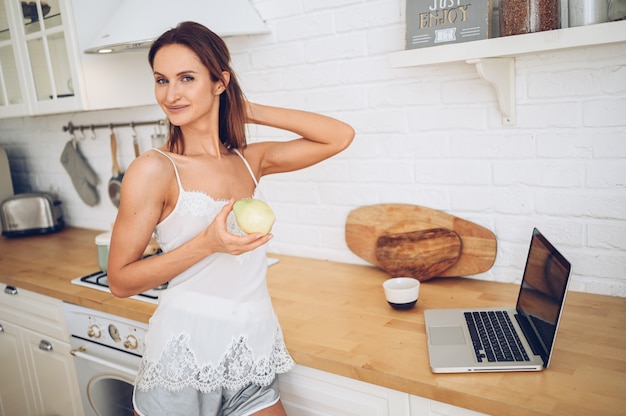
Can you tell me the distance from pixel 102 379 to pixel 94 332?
0.17 m

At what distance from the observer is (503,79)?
1529 mm

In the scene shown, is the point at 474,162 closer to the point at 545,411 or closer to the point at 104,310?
the point at 545,411

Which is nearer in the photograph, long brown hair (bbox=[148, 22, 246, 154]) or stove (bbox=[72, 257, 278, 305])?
long brown hair (bbox=[148, 22, 246, 154])

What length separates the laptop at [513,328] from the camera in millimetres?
1172

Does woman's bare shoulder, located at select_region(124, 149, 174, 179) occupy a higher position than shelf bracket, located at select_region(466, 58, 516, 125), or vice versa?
shelf bracket, located at select_region(466, 58, 516, 125)

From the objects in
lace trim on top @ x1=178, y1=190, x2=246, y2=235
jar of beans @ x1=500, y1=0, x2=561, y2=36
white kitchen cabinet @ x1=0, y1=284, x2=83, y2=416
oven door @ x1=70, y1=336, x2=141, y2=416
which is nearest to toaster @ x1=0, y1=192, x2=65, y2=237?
white kitchen cabinet @ x1=0, y1=284, x2=83, y2=416

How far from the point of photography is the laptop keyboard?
3.99ft

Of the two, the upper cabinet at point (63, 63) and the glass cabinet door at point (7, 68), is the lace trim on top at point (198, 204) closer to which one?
the upper cabinet at point (63, 63)

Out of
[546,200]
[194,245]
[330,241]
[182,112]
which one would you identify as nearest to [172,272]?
[194,245]

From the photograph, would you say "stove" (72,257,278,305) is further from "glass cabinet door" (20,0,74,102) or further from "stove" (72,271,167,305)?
"glass cabinet door" (20,0,74,102)

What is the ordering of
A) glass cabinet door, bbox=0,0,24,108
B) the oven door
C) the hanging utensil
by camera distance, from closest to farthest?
the oven door → glass cabinet door, bbox=0,0,24,108 → the hanging utensil

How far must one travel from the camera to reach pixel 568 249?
1.59 m

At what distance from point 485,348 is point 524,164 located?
23.1 inches

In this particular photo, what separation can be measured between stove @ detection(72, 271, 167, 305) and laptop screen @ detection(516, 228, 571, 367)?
108 centimetres
